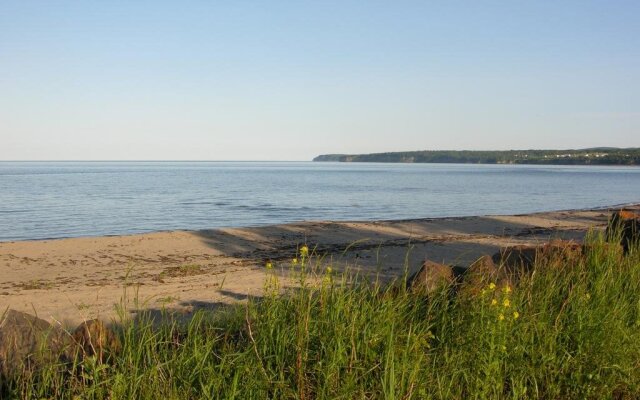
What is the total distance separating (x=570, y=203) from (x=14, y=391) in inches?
1658

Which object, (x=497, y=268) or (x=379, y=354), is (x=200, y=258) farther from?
(x=379, y=354)

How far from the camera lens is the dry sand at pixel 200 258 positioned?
9.27 m

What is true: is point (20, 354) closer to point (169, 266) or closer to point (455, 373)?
point (455, 373)

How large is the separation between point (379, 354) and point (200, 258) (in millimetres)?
11979

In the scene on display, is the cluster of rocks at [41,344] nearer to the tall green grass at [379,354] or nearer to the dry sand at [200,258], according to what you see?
the tall green grass at [379,354]

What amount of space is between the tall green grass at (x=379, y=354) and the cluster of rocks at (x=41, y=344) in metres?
0.13

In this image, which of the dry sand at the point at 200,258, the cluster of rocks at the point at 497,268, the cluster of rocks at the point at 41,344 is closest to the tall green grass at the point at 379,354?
the cluster of rocks at the point at 41,344

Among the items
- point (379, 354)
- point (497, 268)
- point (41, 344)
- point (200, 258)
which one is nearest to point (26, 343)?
point (41, 344)

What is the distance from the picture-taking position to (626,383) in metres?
4.74

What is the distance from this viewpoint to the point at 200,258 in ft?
52.1

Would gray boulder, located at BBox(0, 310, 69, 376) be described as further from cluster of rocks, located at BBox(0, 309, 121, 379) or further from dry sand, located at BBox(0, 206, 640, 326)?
dry sand, located at BBox(0, 206, 640, 326)

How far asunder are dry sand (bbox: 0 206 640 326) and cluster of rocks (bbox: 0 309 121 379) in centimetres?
215

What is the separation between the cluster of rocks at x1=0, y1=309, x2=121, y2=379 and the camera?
4.21 metres

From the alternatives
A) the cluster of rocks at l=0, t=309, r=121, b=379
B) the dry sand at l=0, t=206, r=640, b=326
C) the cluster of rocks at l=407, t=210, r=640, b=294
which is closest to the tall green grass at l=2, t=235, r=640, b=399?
the cluster of rocks at l=0, t=309, r=121, b=379
